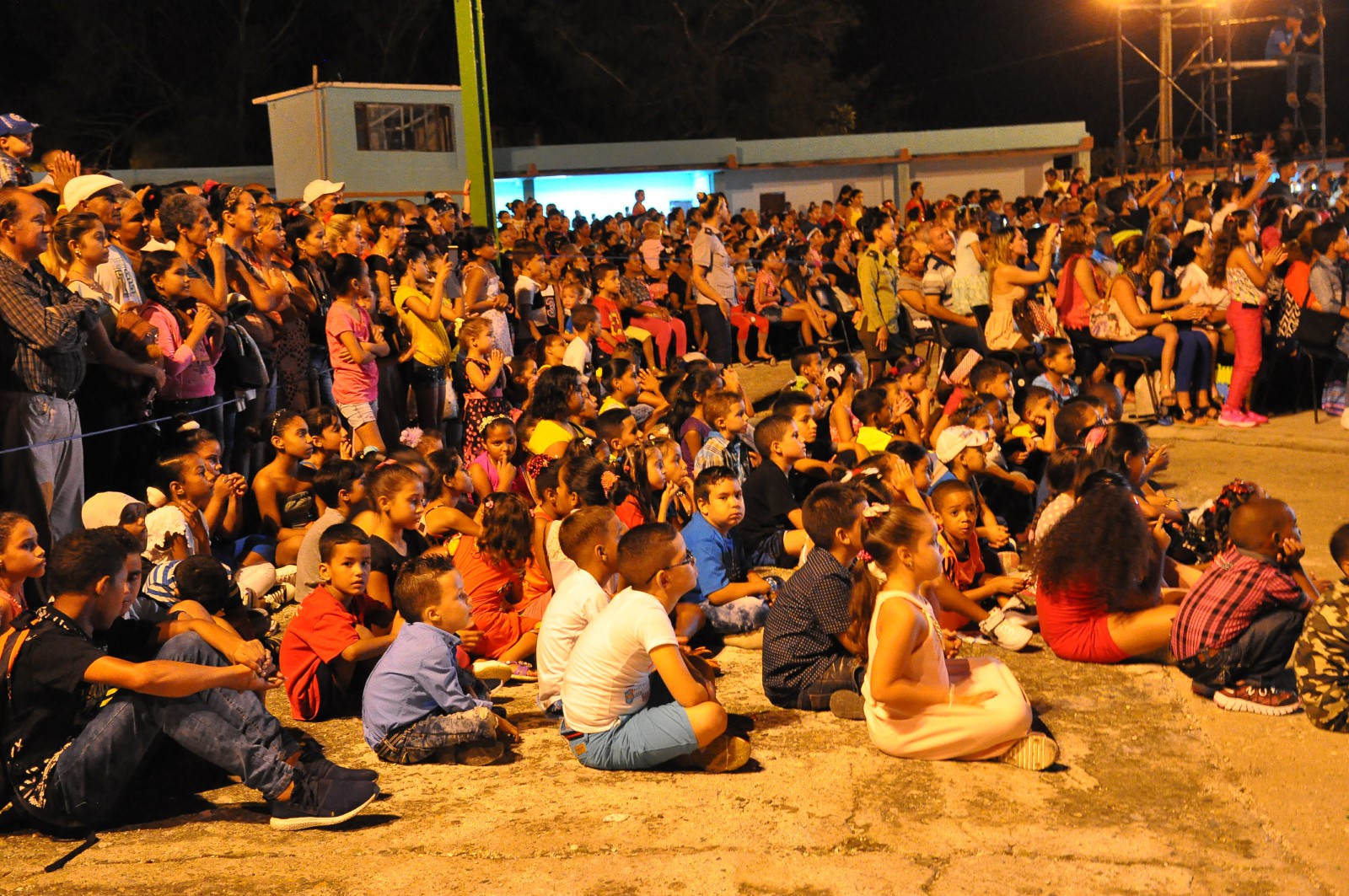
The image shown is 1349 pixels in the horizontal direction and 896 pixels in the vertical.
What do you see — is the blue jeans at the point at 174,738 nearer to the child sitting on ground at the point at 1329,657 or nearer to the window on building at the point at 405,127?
the child sitting on ground at the point at 1329,657

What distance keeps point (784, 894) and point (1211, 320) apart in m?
8.42

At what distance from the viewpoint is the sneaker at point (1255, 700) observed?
523cm

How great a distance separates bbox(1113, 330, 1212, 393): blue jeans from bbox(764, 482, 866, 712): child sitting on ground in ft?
20.1

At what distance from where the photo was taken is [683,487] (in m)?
7.14

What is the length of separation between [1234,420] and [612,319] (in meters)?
5.05

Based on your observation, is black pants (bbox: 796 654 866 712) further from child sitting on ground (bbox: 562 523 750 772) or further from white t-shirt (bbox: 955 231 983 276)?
white t-shirt (bbox: 955 231 983 276)

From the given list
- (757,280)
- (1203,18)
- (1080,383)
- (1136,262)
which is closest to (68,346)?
(1080,383)

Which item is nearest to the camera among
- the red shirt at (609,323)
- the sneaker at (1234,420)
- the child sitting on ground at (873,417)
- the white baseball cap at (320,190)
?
the child sitting on ground at (873,417)

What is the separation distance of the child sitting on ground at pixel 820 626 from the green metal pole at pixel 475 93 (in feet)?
19.5

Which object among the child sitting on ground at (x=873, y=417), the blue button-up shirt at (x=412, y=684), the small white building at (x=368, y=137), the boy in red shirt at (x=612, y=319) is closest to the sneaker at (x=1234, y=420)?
the child sitting on ground at (x=873, y=417)

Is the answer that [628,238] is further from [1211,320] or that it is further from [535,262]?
[1211,320]

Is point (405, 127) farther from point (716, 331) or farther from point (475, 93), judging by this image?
point (475, 93)

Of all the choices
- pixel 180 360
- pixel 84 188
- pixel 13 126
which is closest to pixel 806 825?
pixel 180 360

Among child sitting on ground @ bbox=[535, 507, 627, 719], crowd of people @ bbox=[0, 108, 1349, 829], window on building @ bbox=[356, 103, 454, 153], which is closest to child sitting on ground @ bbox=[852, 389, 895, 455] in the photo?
crowd of people @ bbox=[0, 108, 1349, 829]
